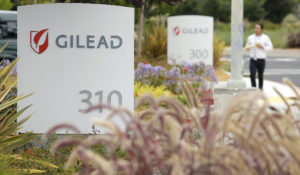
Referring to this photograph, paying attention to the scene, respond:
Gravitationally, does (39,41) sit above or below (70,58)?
above

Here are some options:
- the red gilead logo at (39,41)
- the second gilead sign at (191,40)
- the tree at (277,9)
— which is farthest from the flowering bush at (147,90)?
the tree at (277,9)

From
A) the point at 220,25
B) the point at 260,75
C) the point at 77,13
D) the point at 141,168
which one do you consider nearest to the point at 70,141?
the point at 141,168

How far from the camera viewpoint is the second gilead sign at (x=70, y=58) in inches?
251

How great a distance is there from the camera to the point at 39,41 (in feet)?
21.0

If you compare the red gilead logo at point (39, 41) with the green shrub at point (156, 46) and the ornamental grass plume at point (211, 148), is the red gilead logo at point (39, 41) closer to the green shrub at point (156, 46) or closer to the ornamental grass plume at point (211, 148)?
the ornamental grass plume at point (211, 148)

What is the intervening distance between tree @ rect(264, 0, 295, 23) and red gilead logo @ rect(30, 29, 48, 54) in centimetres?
5725

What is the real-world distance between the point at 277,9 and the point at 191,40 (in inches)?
1911

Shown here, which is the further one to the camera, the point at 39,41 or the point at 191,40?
the point at 191,40

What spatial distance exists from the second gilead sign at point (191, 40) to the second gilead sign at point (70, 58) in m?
→ 9.72

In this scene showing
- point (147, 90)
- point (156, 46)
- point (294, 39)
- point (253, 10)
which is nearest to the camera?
point (147, 90)

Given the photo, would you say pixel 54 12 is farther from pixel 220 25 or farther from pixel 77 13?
pixel 220 25

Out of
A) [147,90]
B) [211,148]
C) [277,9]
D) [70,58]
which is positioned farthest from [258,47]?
[277,9]

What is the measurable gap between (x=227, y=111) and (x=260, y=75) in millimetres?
11814

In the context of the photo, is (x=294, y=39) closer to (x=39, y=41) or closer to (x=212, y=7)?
(x=212, y=7)
